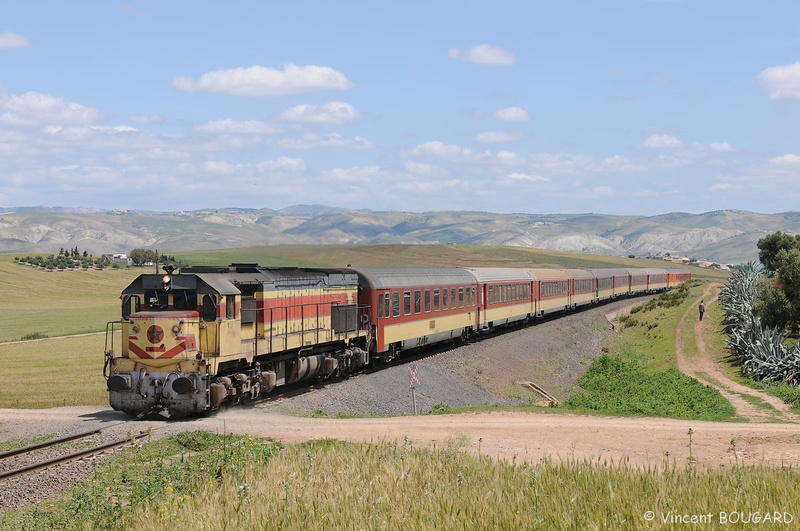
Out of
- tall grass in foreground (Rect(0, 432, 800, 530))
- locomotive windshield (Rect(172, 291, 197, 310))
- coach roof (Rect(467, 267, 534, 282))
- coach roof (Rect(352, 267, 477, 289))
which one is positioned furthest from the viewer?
coach roof (Rect(467, 267, 534, 282))

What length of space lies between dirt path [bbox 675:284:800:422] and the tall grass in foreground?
1361 centimetres

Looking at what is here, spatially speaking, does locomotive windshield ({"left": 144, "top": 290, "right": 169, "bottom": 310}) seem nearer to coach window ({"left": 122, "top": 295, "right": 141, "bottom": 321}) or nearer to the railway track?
coach window ({"left": 122, "top": 295, "right": 141, "bottom": 321})

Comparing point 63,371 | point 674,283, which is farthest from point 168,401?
point 674,283

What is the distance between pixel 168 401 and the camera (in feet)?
72.9

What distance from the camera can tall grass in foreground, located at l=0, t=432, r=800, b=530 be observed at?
10.7 metres

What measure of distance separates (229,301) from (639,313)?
181 ft

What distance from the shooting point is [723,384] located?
112 ft

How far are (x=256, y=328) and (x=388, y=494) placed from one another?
13.1m

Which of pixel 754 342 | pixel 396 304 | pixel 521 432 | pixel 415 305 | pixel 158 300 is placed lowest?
A: pixel 521 432

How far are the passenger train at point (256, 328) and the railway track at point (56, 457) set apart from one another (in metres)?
2.73

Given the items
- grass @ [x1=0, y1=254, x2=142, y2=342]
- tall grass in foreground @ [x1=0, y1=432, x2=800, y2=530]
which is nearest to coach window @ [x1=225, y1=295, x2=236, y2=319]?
tall grass in foreground @ [x1=0, y1=432, x2=800, y2=530]

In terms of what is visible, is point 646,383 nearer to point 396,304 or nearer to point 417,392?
point 417,392

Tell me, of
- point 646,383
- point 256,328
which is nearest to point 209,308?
point 256,328

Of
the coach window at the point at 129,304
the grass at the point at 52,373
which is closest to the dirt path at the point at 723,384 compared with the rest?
the coach window at the point at 129,304
